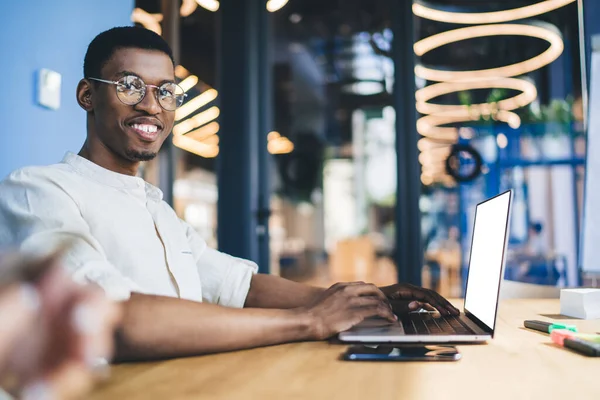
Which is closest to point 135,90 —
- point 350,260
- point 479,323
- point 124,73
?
point 124,73

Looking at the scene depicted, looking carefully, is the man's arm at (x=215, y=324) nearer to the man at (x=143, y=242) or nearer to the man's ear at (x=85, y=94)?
the man at (x=143, y=242)

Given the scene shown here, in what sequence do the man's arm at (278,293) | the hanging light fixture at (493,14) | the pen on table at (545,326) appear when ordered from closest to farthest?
1. the pen on table at (545,326)
2. the man's arm at (278,293)
3. the hanging light fixture at (493,14)

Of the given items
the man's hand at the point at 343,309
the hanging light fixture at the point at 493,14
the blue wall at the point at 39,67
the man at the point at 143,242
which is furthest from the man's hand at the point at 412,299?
the hanging light fixture at the point at 493,14

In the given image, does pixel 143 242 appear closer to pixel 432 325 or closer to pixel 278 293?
pixel 278 293

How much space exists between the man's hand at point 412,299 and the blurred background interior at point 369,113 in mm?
795

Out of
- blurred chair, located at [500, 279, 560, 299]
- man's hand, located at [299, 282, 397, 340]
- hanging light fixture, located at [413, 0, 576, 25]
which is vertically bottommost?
blurred chair, located at [500, 279, 560, 299]

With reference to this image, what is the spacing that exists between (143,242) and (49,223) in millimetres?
277

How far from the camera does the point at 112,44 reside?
1.48 meters

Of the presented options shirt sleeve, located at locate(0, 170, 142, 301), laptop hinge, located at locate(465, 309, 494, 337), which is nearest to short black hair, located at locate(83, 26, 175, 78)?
shirt sleeve, located at locate(0, 170, 142, 301)

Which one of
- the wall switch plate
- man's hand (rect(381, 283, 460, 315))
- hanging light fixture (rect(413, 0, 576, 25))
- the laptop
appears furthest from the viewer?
hanging light fixture (rect(413, 0, 576, 25))

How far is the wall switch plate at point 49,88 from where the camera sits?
201 centimetres

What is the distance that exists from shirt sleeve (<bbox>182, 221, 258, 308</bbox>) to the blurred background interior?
0.78 meters

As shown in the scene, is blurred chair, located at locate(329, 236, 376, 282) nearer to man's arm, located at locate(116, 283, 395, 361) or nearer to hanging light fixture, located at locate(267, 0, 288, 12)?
hanging light fixture, located at locate(267, 0, 288, 12)

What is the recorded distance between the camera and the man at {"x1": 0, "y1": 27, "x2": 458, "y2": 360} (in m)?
1.01
